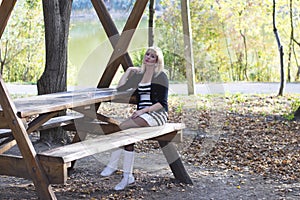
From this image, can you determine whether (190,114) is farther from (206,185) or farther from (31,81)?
(31,81)

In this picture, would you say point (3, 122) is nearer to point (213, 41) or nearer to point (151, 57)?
point (151, 57)

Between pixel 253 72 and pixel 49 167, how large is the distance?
12.6m

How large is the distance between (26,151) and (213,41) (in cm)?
1224

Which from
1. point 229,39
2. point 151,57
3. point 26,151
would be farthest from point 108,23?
point 229,39

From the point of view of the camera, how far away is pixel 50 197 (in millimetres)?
3980

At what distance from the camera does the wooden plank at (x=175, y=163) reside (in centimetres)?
495

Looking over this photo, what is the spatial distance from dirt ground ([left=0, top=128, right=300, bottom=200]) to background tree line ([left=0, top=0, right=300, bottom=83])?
7.47m

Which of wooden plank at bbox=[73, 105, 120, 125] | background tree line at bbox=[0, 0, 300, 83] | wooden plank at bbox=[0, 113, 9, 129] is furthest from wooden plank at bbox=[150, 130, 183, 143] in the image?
background tree line at bbox=[0, 0, 300, 83]

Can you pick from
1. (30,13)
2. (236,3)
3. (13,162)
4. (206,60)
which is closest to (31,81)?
(30,13)

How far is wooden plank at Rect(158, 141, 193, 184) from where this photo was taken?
4949mm

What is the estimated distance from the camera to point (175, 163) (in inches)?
198

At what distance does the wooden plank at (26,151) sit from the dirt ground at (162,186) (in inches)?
27.0

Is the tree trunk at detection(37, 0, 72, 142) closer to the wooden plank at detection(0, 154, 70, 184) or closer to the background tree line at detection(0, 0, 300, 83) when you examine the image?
the wooden plank at detection(0, 154, 70, 184)

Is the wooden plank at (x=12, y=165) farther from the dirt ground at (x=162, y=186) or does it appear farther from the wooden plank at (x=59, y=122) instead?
the wooden plank at (x=59, y=122)
